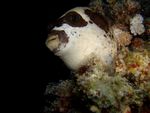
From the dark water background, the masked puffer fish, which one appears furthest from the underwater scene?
the dark water background

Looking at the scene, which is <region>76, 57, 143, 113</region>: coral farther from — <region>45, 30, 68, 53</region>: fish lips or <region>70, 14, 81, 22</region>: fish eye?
<region>70, 14, 81, 22</region>: fish eye

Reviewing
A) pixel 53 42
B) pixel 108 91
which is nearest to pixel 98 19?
pixel 53 42

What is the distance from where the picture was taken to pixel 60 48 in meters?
3.32

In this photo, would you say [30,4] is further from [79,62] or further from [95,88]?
[95,88]

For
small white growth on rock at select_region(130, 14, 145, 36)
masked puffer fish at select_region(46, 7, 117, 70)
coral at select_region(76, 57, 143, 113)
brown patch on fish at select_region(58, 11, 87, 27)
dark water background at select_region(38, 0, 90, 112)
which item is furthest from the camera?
dark water background at select_region(38, 0, 90, 112)

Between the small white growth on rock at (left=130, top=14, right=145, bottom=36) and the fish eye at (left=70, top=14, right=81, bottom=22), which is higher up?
the fish eye at (left=70, top=14, right=81, bottom=22)

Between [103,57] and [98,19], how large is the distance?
0.57 meters

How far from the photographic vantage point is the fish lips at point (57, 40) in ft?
10.9

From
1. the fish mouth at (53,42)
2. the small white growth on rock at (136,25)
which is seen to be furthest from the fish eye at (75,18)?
the small white growth on rock at (136,25)

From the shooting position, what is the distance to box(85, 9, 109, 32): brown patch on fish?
3.49 metres

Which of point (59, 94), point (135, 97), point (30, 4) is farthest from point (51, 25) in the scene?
point (30, 4)

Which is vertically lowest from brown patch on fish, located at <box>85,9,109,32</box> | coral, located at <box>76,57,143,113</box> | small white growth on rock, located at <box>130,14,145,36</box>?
coral, located at <box>76,57,143,113</box>

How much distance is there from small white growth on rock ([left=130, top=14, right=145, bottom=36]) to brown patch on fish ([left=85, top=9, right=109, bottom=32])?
0.37 metres

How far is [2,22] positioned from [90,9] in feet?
12.9
